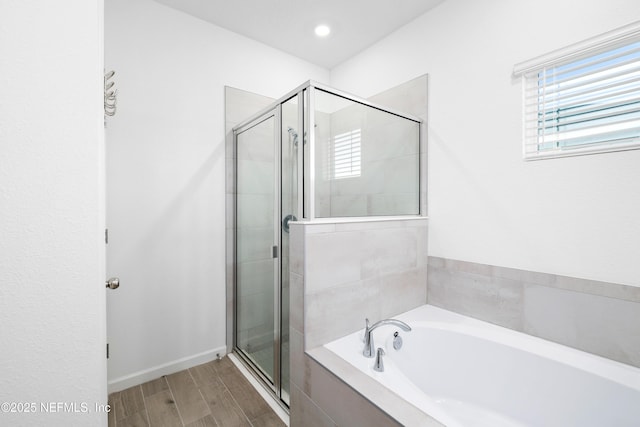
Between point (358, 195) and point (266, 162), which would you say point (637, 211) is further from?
point (266, 162)

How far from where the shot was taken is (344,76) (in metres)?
2.77

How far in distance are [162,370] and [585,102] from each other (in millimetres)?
3070

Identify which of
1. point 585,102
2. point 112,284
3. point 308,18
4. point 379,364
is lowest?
point 379,364

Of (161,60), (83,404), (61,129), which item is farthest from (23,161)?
(161,60)

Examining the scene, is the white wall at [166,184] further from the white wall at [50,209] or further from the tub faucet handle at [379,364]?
the tub faucet handle at [379,364]

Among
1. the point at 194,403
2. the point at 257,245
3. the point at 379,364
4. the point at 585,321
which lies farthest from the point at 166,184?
the point at 585,321

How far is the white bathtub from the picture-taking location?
1179 millimetres

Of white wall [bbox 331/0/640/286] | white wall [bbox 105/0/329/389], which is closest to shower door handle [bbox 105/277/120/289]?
white wall [bbox 105/0/329/389]

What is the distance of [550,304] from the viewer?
58.9 inches

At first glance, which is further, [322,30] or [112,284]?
[322,30]

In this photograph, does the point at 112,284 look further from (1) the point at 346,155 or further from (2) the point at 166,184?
(1) the point at 346,155

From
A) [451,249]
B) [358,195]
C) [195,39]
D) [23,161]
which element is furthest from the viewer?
[195,39]

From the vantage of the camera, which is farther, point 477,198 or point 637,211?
point 477,198

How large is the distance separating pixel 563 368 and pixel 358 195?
51.8 inches
